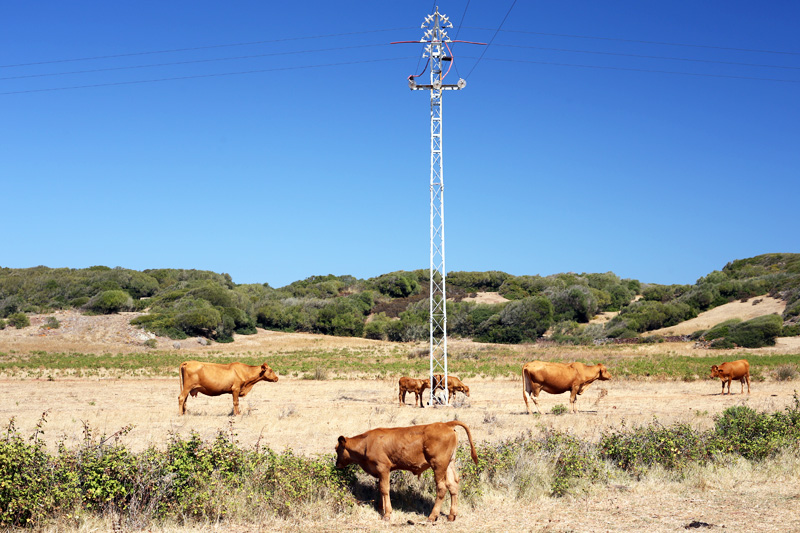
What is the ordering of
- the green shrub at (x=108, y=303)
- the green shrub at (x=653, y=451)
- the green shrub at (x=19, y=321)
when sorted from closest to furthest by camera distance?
the green shrub at (x=653, y=451)
the green shrub at (x=19, y=321)
the green shrub at (x=108, y=303)

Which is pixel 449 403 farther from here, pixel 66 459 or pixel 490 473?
pixel 66 459

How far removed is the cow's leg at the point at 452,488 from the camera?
8.64 m

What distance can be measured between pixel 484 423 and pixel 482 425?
0.36m

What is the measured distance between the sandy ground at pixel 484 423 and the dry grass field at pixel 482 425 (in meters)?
0.03

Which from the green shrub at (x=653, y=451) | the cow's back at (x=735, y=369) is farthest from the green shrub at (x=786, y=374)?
the green shrub at (x=653, y=451)

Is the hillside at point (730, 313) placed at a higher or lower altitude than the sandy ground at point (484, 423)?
higher

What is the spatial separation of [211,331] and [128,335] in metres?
9.60

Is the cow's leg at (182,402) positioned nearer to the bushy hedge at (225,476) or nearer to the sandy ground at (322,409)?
the sandy ground at (322,409)

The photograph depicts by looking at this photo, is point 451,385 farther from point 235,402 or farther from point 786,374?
point 786,374

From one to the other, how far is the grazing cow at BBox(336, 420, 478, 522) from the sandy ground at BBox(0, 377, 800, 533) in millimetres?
417

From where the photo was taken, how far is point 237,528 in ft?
27.6

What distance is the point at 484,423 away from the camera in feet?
55.3

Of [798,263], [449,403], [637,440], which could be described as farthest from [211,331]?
[798,263]

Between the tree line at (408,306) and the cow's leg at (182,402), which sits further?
the tree line at (408,306)
